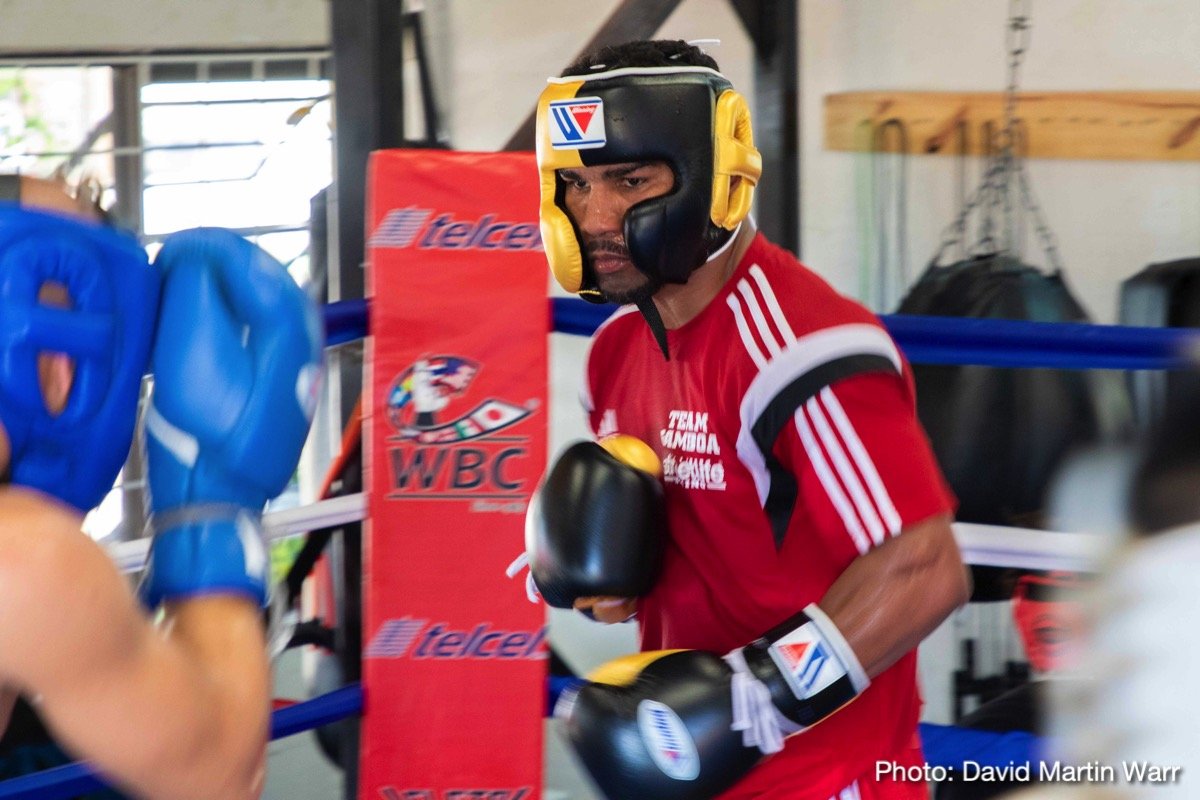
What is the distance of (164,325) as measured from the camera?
3.61 ft

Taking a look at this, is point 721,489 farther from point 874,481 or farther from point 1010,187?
point 1010,187

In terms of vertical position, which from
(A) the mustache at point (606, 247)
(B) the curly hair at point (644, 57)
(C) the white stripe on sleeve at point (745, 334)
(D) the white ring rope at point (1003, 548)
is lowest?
(D) the white ring rope at point (1003, 548)

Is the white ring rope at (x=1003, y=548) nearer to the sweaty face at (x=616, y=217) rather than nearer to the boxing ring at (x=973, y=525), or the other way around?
the boxing ring at (x=973, y=525)

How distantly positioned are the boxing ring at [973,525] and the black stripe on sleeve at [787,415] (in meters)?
0.66

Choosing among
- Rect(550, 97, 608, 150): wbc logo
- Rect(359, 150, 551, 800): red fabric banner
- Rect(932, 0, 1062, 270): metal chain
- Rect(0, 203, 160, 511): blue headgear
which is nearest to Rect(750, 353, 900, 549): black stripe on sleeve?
Rect(550, 97, 608, 150): wbc logo

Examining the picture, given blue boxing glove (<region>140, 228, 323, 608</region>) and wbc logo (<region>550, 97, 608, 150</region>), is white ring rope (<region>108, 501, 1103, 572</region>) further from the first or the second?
blue boxing glove (<region>140, 228, 323, 608</region>)

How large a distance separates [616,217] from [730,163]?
0.14 meters

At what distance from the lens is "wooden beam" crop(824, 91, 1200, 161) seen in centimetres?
367

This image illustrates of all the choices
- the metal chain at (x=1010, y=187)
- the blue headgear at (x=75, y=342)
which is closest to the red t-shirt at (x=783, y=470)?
the blue headgear at (x=75, y=342)

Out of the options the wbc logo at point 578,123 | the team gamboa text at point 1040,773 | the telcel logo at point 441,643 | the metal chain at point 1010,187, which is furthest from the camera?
the metal chain at point 1010,187

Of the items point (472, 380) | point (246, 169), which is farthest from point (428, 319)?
point (246, 169)

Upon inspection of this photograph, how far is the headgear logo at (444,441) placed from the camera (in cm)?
237

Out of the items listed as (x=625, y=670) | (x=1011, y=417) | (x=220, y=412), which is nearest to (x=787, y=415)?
(x=625, y=670)

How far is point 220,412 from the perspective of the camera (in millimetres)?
1088
